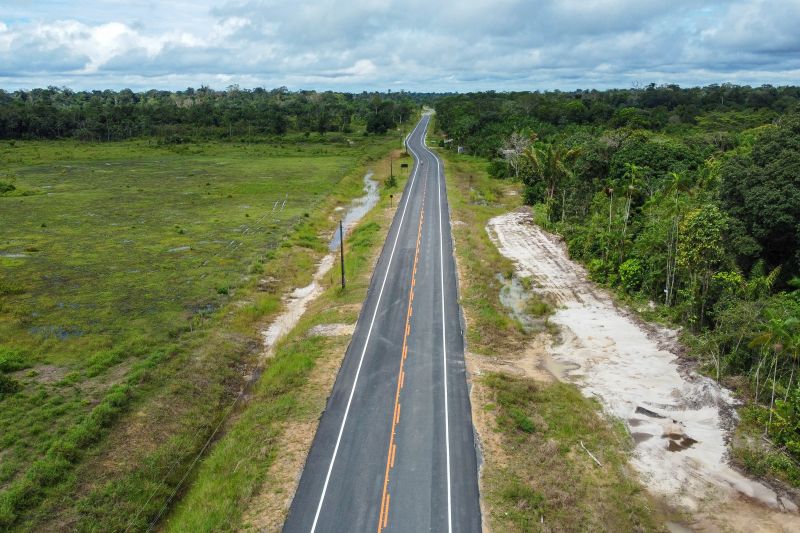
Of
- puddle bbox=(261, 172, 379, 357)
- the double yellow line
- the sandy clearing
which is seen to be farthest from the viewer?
puddle bbox=(261, 172, 379, 357)

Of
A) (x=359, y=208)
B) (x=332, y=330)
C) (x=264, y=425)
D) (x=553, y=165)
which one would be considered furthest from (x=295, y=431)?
(x=359, y=208)

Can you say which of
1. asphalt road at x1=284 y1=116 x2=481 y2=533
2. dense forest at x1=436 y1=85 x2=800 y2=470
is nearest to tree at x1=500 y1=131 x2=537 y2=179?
dense forest at x1=436 y1=85 x2=800 y2=470

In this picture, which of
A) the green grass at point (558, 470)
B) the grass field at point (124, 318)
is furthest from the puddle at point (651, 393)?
the grass field at point (124, 318)

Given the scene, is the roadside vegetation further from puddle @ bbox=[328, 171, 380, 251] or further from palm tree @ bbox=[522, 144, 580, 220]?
palm tree @ bbox=[522, 144, 580, 220]

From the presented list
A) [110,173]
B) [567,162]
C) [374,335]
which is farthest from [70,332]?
[110,173]

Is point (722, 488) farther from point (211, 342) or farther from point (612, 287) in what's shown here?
point (211, 342)

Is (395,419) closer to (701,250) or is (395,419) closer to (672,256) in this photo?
(701,250)
